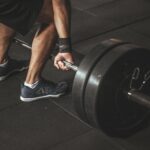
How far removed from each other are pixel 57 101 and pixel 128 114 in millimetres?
610

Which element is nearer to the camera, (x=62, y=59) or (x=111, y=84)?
(x=111, y=84)

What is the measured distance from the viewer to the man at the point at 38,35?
1.81 meters

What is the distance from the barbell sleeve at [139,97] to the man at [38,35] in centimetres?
33

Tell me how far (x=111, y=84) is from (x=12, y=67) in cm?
109

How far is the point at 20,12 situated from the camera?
1.92 meters

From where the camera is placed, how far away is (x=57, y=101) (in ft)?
7.29

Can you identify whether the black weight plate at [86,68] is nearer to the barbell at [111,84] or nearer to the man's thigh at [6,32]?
the barbell at [111,84]

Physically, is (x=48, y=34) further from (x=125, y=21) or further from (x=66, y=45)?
(x=125, y=21)

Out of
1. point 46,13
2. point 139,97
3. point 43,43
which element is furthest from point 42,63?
point 139,97

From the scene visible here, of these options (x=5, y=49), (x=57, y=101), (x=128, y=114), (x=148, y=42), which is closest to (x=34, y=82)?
(x=57, y=101)

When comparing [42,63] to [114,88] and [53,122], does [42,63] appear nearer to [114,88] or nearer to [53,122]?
[53,122]

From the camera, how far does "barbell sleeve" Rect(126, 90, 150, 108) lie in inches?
61.1

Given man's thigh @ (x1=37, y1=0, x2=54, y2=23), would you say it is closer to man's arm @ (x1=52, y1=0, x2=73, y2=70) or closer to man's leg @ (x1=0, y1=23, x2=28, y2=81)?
man's arm @ (x1=52, y1=0, x2=73, y2=70)

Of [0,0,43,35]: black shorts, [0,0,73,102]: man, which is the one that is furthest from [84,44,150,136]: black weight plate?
[0,0,43,35]: black shorts
